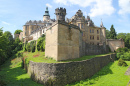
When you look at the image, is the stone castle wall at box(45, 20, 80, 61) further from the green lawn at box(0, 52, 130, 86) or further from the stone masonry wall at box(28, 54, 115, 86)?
the stone masonry wall at box(28, 54, 115, 86)

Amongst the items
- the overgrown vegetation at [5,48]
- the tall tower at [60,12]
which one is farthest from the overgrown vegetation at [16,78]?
the tall tower at [60,12]

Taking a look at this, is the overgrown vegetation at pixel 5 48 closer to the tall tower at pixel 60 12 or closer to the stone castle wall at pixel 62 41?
the stone castle wall at pixel 62 41

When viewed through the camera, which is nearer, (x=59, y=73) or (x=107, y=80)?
A: (x=59, y=73)

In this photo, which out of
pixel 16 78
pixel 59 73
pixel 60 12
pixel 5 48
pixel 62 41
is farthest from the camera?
pixel 5 48

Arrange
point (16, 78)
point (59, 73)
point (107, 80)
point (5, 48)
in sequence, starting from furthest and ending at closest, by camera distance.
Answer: point (5, 48), point (16, 78), point (107, 80), point (59, 73)

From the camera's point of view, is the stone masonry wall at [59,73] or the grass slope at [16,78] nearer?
the stone masonry wall at [59,73]

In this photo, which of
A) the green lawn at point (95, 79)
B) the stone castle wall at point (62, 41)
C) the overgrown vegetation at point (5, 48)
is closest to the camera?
the green lawn at point (95, 79)

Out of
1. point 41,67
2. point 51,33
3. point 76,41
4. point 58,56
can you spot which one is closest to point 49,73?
point 41,67

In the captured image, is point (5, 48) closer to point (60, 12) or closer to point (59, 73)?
point (60, 12)

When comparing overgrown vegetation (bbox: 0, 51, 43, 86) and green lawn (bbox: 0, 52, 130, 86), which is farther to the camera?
overgrown vegetation (bbox: 0, 51, 43, 86)

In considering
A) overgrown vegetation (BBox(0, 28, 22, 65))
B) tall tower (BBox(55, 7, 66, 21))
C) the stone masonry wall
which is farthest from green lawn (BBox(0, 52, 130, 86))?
tall tower (BBox(55, 7, 66, 21))

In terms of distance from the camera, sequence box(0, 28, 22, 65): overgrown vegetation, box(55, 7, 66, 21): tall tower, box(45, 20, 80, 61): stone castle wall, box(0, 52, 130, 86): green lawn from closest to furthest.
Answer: box(0, 52, 130, 86): green lawn → box(45, 20, 80, 61): stone castle wall → box(0, 28, 22, 65): overgrown vegetation → box(55, 7, 66, 21): tall tower

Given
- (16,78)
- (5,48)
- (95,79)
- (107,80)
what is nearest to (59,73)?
(95,79)

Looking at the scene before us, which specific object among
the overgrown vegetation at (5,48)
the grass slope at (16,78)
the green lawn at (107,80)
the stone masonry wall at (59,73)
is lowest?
the grass slope at (16,78)
